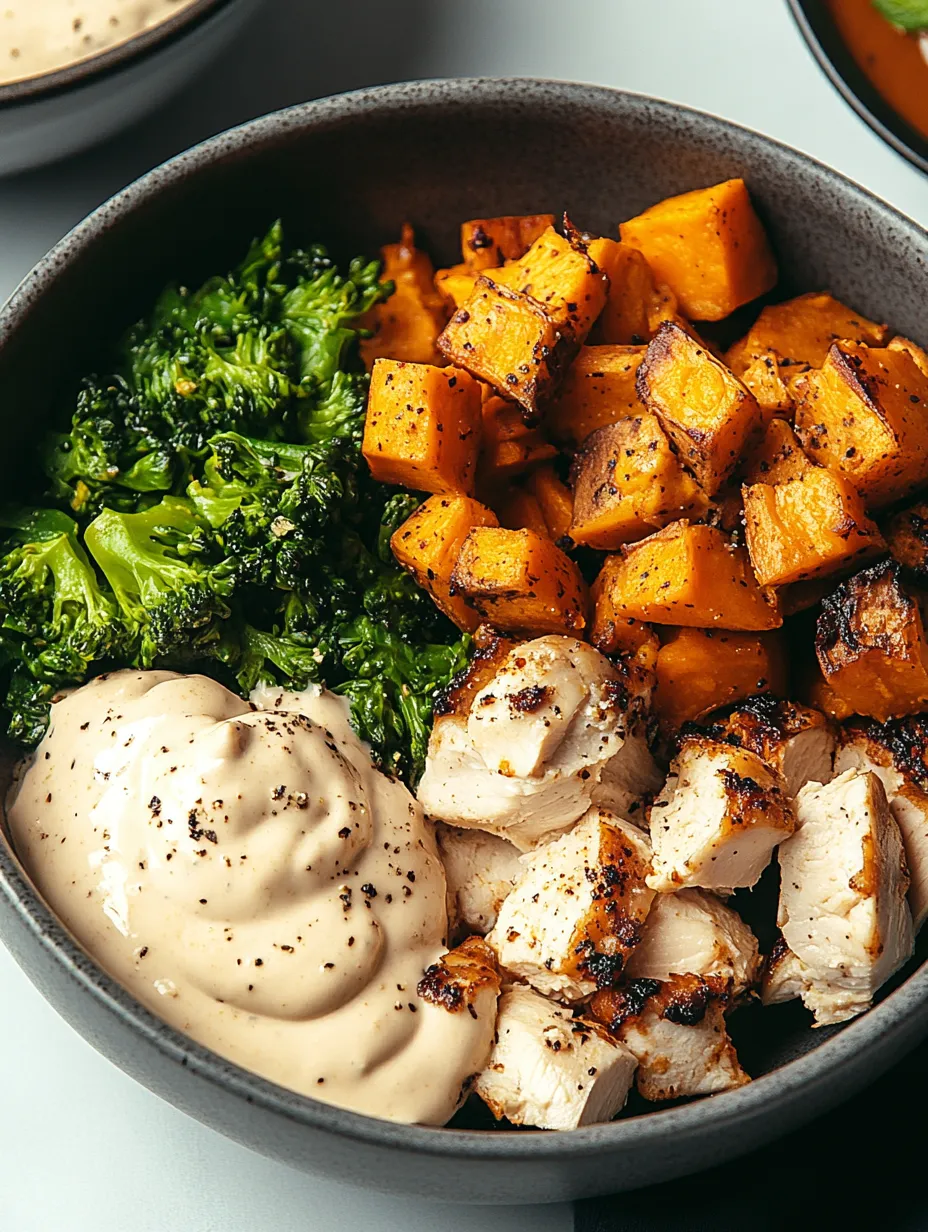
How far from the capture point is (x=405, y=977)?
2.19 meters

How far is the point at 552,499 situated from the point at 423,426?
299 mm

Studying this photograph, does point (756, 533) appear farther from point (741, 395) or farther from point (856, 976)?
point (856, 976)

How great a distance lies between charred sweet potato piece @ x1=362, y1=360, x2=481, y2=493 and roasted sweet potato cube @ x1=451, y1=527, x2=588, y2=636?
13cm

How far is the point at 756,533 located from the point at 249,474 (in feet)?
2.82

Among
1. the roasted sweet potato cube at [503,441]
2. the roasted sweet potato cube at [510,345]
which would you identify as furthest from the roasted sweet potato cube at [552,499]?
the roasted sweet potato cube at [510,345]

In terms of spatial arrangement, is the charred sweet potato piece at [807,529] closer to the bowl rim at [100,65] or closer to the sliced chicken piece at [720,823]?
the sliced chicken piece at [720,823]

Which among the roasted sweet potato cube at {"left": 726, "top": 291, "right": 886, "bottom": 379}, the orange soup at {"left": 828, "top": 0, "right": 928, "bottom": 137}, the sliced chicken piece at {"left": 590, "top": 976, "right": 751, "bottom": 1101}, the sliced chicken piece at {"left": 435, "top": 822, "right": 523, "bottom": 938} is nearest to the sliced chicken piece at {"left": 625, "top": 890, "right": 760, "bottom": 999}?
the sliced chicken piece at {"left": 590, "top": 976, "right": 751, "bottom": 1101}

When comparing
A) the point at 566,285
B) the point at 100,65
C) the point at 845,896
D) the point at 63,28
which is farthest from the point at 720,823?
the point at 63,28

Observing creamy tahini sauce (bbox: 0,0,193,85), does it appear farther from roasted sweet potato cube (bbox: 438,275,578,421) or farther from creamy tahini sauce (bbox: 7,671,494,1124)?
creamy tahini sauce (bbox: 7,671,494,1124)

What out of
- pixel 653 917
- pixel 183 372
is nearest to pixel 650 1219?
pixel 653 917

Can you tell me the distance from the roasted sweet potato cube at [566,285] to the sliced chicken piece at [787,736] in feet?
2.25

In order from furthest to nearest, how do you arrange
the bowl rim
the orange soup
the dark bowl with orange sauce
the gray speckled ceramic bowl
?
the orange soup
the dark bowl with orange sauce
the bowl rim
the gray speckled ceramic bowl

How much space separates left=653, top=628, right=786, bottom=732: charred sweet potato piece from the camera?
2.30 m

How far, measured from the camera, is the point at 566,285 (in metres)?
2.38
